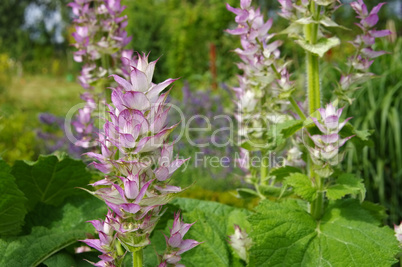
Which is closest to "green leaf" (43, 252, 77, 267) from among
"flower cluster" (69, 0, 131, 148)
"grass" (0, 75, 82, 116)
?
"flower cluster" (69, 0, 131, 148)

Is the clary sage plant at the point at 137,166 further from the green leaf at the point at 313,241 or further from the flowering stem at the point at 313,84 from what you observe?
the flowering stem at the point at 313,84

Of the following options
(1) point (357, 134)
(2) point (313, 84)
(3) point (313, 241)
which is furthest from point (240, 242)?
(2) point (313, 84)

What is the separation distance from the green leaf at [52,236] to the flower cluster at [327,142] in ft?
2.97

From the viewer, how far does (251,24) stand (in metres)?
1.78

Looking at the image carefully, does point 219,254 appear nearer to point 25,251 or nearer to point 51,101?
point 25,251

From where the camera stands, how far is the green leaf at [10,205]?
1.53 m

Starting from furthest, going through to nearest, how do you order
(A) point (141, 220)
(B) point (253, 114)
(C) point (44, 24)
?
(C) point (44, 24) < (B) point (253, 114) < (A) point (141, 220)

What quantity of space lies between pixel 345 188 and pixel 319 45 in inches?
23.5

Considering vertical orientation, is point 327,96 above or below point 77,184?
above

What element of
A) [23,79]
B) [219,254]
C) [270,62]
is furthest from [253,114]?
[23,79]

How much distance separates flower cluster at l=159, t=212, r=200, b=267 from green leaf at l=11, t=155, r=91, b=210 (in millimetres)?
786

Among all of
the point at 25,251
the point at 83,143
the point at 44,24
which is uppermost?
the point at 44,24

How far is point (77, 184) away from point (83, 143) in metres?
0.38

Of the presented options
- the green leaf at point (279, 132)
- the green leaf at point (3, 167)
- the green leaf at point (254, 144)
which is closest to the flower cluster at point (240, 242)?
the green leaf at point (279, 132)
